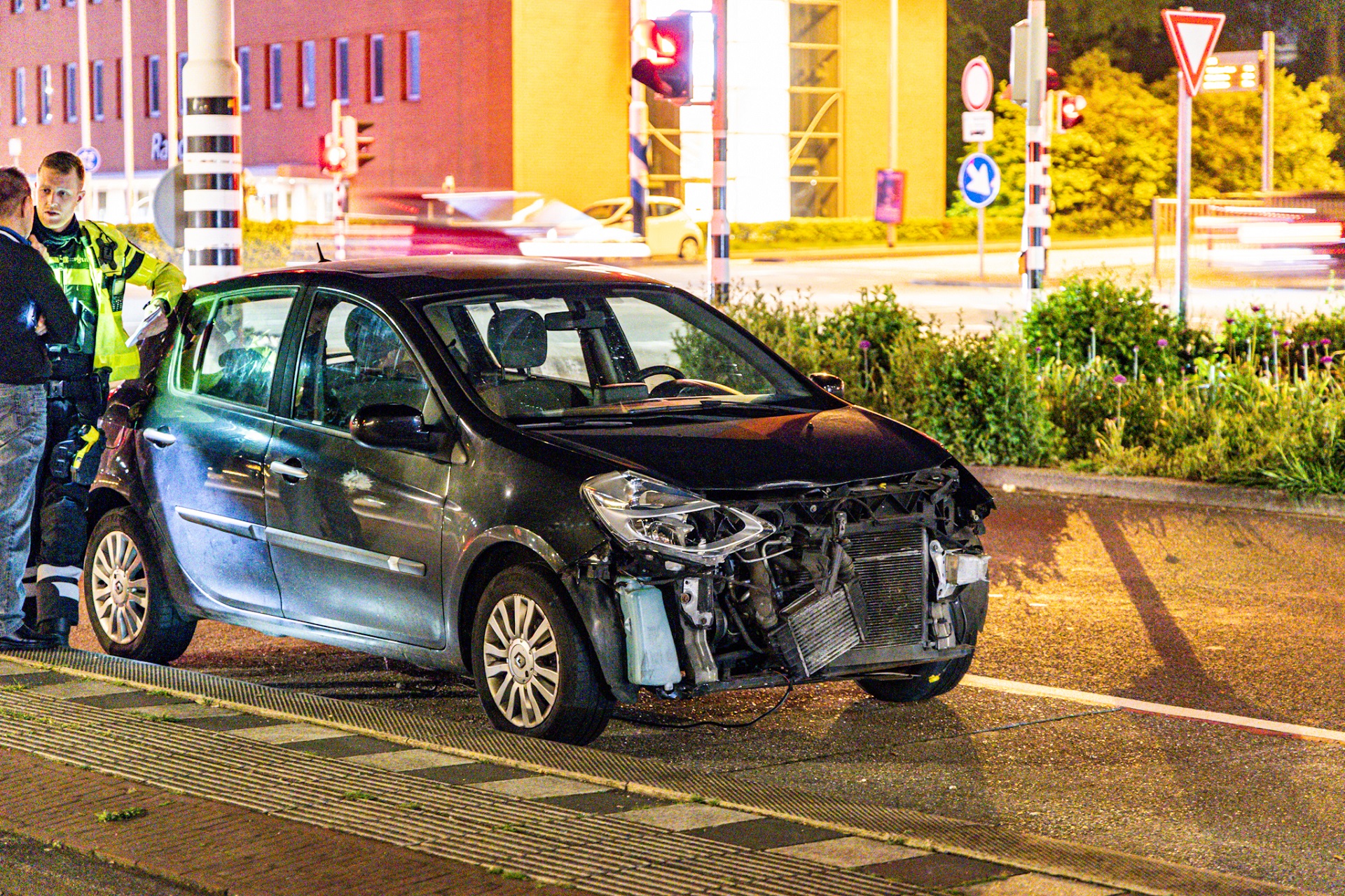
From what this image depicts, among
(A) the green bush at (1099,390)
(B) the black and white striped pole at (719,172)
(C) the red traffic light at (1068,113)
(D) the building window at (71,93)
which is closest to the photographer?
(A) the green bush at (1099,390)

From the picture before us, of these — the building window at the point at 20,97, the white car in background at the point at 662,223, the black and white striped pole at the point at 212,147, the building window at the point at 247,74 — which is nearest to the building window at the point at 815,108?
the white car in background at the point at 662,223

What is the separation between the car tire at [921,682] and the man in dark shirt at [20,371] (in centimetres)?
321

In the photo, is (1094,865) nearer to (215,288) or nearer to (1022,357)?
(215,288)

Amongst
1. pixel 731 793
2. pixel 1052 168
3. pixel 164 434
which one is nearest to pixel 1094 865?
pixel 731 793

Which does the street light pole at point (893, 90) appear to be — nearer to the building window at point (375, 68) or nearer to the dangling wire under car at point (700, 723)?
the building window at point (375, 68)

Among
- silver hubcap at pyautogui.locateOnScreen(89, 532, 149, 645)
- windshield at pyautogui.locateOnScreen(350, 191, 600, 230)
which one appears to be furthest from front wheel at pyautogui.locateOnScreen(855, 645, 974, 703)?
→ windshield at pyautogui.locateOnScreen(350, 191, 600, 230)

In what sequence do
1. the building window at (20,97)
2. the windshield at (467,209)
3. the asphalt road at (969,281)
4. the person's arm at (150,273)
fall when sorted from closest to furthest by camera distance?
1. the person's arm at (150,273)
2. the asphalt road at (969,281)
3. the windshield at (467,209)
4. the building window at (20,97)

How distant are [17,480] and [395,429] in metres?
1.86

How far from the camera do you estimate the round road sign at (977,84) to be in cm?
3734

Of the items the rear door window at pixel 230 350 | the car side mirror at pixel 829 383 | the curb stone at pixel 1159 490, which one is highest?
the rear door window at pixel 230 350

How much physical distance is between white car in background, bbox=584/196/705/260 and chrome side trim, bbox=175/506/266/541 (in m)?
39.5

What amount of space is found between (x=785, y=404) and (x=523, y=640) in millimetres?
1506

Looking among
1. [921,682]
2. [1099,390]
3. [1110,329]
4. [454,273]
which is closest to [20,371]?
[454,273]

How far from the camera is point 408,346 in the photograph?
7.25 m
